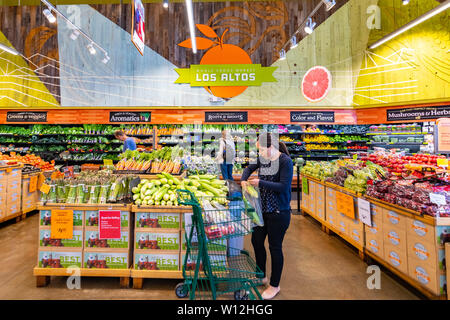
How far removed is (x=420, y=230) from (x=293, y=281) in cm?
138

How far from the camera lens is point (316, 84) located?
845 centimetres

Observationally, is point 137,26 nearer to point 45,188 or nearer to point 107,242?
point 45,188

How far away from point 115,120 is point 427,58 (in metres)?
9.98

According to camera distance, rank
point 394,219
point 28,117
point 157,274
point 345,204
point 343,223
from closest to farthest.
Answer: point 157,274, point 394,219, point 345,204, point 343,223, point 28,117

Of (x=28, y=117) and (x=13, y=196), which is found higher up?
(x=28, y=117)

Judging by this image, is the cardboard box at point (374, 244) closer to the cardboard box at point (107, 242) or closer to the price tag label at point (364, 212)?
the price tag label at point (364, 212)

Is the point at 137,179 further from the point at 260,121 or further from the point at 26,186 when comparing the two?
the point at 260,121

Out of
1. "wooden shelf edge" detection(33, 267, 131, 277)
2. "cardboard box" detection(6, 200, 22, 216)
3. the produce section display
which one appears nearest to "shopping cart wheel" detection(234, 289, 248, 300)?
"wooden shelf edge" detection(33, 267, 131, 277)

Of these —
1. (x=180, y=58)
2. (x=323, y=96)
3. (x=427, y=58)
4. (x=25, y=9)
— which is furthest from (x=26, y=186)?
(x=427, y=58)

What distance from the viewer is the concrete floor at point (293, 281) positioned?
2.44 meters

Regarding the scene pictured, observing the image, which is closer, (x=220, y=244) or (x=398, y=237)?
(x=220, y=244)

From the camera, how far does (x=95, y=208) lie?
8.61 feet

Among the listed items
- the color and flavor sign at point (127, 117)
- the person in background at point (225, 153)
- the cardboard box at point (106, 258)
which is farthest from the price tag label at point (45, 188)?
the color and flavor sign at point (127, 117)

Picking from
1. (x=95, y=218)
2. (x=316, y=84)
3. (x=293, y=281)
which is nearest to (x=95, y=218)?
(x=95, y=218)
